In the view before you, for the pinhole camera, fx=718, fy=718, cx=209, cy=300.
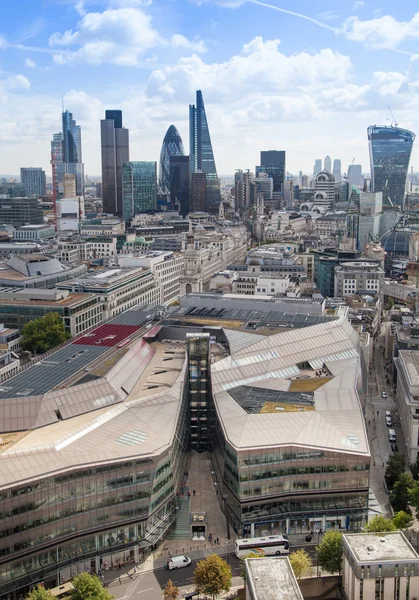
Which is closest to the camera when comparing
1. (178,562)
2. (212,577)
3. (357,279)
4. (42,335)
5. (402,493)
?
(212,577)

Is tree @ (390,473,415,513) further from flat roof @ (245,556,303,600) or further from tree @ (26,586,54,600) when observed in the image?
tree @ (26,586,54,600)

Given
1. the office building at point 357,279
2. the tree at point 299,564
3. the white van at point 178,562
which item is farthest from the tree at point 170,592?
the office building at point 357,279

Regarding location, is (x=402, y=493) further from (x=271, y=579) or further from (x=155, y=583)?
(x=155, y=583)

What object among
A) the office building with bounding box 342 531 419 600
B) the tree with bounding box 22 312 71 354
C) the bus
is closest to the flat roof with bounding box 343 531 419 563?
the office building with bounding box 342 531 419 600

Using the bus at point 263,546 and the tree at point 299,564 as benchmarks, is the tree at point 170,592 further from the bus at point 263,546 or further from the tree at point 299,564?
the tree at point 299,564

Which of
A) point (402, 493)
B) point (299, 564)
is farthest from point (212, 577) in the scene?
point (402, 493)
